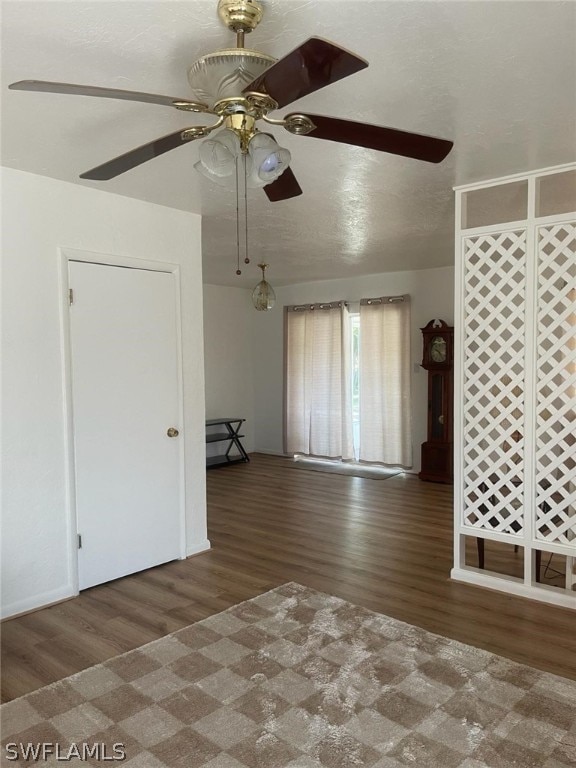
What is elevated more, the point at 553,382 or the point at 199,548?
the point at 553,382

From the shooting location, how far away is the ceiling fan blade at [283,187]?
2.15 metres

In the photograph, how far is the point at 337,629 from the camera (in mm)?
2818

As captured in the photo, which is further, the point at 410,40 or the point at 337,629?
the point at 337,629

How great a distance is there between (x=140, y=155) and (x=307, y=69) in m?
0.82

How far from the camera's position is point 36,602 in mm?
3102

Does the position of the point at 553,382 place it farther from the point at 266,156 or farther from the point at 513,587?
the point at 266,156

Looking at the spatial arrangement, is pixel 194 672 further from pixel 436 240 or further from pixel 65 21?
pixel 436 240

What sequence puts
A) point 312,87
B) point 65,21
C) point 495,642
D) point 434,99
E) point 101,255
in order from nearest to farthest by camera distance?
point 312,87, point 65,21, point 434,99, point 495,642, point 101,255

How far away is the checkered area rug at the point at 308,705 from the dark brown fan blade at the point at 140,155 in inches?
83.0

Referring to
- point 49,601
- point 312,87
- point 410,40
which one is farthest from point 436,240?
point 49,601

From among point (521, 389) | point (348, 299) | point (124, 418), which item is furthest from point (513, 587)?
point (348, 299)

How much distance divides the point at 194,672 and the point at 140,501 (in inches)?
55.2

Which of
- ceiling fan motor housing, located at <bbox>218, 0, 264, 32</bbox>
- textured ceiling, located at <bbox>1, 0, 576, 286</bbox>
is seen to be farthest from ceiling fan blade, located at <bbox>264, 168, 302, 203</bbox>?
ceiling fan motor housing, located at <bbox>218, 0, 264, 32</bbox>

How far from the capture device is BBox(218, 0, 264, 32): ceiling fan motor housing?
5.04ft
